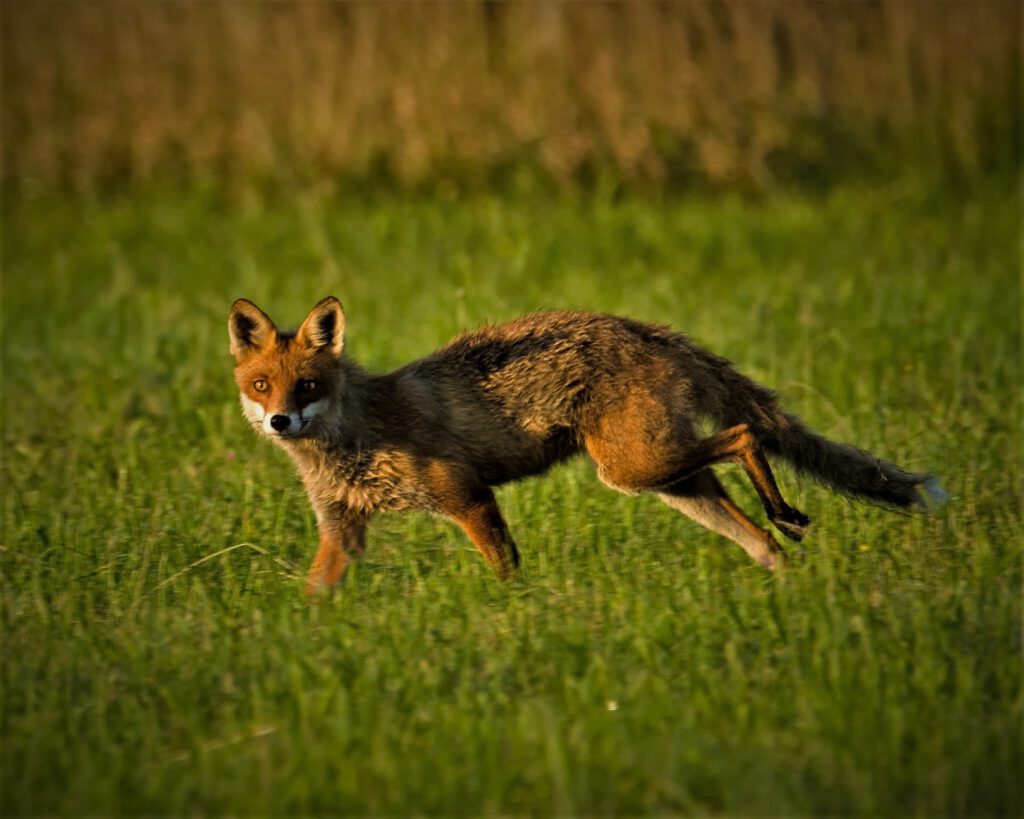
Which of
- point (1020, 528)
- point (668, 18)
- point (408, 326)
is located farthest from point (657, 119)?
point (1020, 528)

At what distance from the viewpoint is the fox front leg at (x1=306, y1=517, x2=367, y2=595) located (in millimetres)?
6273

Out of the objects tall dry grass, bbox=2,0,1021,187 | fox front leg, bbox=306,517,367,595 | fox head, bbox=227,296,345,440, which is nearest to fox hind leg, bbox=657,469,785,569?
fox front leg, bbox=306,517,367,595

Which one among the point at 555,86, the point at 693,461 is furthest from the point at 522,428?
the point at 555,86

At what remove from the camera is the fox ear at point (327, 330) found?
638 centimetres

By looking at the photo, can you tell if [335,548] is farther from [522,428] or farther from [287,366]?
[522,428]

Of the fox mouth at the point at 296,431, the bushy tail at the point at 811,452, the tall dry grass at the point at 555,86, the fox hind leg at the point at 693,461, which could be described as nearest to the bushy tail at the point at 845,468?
the bushy tail at the point at 811,452

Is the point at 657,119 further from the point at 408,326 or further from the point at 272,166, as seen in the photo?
the point at 408,326

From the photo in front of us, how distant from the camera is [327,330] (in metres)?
6.46

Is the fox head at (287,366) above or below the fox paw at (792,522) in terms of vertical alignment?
above

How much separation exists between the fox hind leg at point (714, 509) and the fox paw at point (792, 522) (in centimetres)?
9

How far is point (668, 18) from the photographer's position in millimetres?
14578

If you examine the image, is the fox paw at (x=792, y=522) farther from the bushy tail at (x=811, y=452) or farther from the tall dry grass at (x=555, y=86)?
the tall dry grass at (x=555, y=86)

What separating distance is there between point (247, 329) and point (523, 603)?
1.86 metres

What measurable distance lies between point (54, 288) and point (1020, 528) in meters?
8.99
